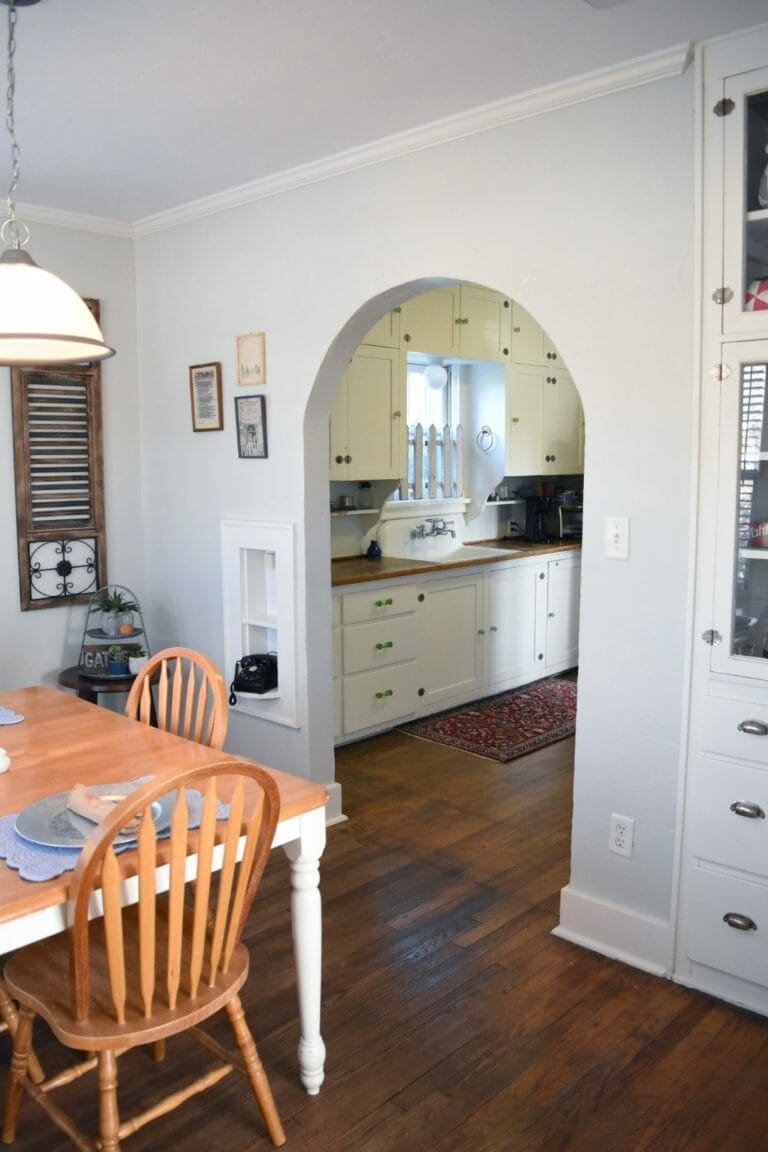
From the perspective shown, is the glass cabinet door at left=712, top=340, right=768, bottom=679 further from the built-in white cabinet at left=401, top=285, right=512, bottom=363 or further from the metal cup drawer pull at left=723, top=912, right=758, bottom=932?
the built-in white cabinet at left=401, top=285, right=512, bottom=363

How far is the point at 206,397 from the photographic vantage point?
395 cm

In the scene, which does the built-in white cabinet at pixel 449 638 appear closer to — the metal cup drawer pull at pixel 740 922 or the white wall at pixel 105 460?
the white wall at pixel 105 460

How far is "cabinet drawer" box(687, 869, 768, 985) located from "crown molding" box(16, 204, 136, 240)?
347 centimetres

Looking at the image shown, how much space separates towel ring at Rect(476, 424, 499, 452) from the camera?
5.66 metres

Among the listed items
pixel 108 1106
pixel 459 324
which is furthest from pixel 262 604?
pixel 108 1106

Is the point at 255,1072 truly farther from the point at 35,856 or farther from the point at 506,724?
the point at 506,724

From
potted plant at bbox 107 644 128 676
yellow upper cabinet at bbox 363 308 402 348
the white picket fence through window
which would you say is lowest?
potted plant at bbox 107 644 128 676

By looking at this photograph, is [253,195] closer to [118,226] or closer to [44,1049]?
[118,226]

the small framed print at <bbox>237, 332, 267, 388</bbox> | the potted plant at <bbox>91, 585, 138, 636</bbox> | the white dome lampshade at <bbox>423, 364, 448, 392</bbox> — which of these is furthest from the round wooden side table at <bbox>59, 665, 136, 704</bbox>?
the white dome lampshade at <bbox>423, 364, 448, 392</bbox>

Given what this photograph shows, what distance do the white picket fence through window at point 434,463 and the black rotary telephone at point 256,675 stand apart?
189 cm

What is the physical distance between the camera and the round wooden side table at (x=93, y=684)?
3.75m

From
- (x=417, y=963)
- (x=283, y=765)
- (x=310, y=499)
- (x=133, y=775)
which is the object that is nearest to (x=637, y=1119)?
(x=417, y=963)

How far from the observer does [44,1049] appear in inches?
91.8

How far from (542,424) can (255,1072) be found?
4.49 metres
